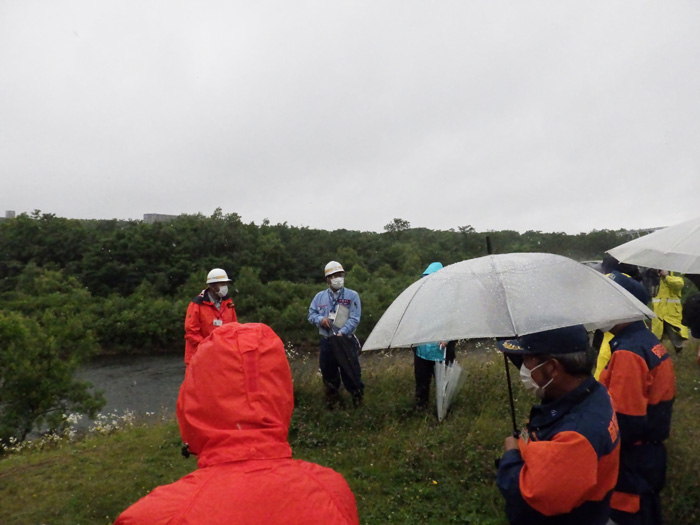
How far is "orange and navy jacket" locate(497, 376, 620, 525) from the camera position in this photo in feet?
5.23

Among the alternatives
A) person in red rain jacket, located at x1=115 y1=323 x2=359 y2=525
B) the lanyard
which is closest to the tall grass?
the lanyard

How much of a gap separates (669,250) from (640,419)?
123cm

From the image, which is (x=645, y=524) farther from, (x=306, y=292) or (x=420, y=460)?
(x=306, y=292)

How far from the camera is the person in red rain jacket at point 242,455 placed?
1.24m

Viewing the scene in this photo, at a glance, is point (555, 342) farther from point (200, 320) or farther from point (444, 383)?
point (200, 320)

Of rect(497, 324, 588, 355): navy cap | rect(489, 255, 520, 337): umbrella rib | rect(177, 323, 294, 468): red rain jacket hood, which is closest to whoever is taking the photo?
rect(177, 323, 294, 468): red rain jacket hood

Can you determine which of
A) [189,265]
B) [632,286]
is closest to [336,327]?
[632,286]

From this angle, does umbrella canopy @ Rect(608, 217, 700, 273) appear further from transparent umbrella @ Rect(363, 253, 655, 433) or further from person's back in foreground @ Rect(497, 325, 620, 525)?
person's back in foreground @ Rect(497, 325, 620, 525)

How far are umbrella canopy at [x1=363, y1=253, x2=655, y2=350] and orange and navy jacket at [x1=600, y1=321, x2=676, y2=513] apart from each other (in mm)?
250

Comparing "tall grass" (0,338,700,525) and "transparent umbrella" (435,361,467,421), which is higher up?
"transparent umbrella" (435,361,467,421)

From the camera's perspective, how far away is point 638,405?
2391 millimetres

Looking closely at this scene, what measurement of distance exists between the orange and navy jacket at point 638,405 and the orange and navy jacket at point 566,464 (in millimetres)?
752

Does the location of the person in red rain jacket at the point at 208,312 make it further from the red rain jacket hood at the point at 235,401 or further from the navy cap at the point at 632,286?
the red rain jacket hood at the point at 235,401

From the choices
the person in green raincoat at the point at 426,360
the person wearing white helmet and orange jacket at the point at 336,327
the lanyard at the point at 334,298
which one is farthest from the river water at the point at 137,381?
the person in green raincoat at the point at 426,360
